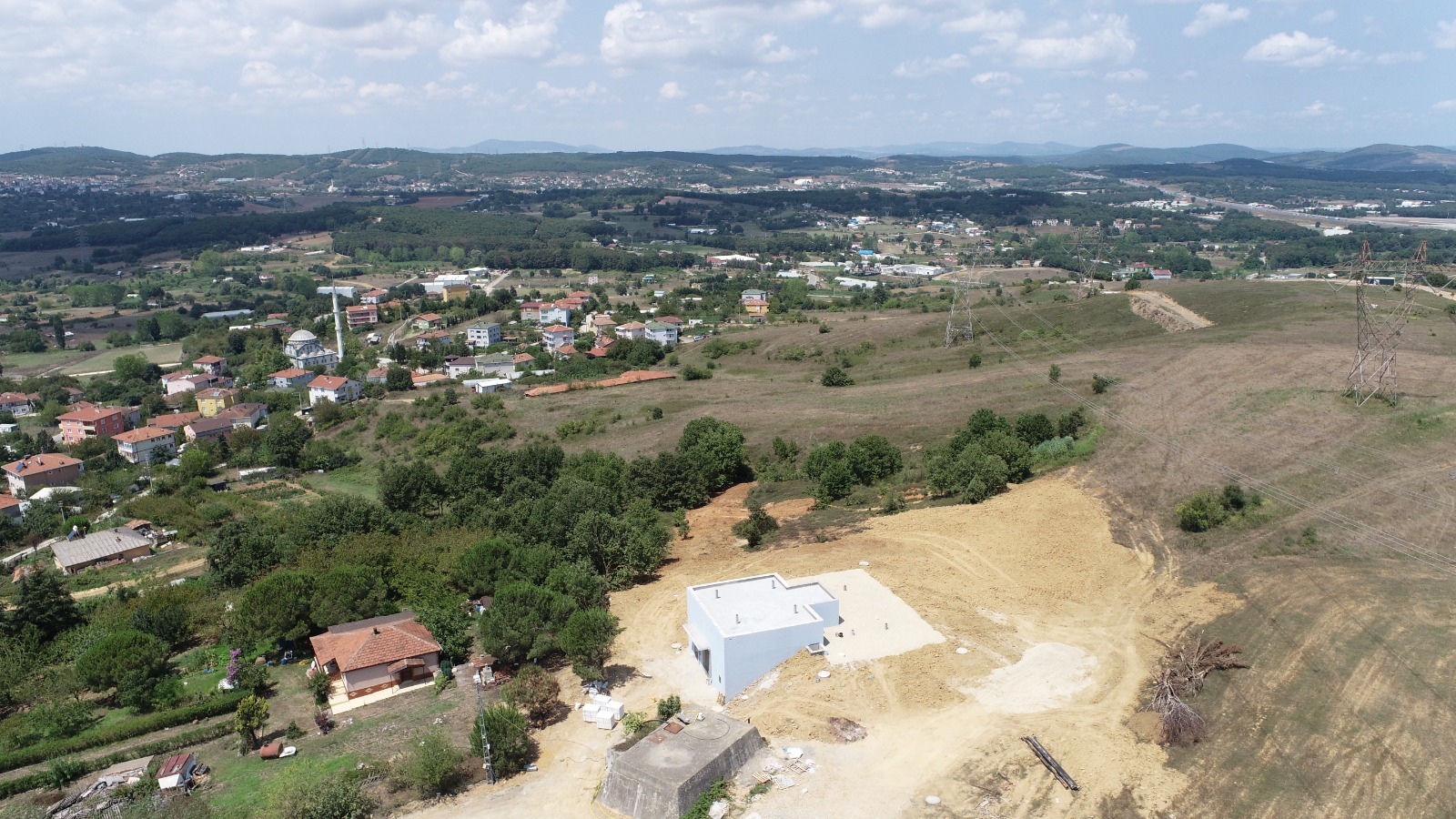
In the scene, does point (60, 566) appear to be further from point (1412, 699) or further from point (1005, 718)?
point (1412, 699)

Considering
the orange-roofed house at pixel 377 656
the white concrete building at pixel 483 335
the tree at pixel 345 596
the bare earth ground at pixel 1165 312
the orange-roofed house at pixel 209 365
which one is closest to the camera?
the orange-roofed house at pixel 377 656

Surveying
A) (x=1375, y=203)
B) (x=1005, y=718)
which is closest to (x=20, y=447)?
(x=1005, y=718)

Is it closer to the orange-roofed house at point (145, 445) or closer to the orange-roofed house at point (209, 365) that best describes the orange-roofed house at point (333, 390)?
the orange-roofed house at point (145, 445)

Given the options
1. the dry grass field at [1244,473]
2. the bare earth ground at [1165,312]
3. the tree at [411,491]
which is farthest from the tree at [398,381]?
the bare earth ground at [1165,312]

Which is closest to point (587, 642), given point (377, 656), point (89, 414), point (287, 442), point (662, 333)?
point (377, 656)

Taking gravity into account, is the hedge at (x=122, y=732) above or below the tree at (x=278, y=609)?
below

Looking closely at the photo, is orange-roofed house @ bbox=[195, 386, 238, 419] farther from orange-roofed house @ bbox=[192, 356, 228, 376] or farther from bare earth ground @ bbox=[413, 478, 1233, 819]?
bare earth ground @ bbox=[413, 478, 1233, 819]

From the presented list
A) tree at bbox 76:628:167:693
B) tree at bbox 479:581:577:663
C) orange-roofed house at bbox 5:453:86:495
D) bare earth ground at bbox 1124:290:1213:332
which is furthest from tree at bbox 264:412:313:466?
bare earth ground at bbox 1124:290:1213:332

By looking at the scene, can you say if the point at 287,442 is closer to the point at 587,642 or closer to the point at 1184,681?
the point at 587,642
